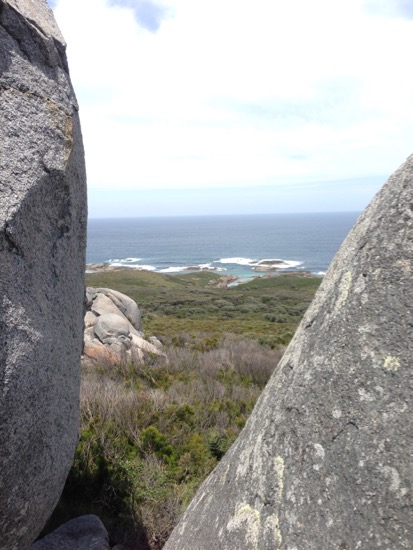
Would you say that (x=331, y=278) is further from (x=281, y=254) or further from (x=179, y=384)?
(x=281, y=254)

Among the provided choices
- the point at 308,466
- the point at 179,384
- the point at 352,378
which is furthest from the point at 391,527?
the point at 179,384

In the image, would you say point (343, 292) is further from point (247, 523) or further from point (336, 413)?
point (247, 523)

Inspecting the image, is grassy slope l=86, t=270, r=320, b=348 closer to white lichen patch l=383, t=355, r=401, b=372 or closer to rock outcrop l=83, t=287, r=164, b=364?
rock outcrop l=83, t=287, r=164, b=364

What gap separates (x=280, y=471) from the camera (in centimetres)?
258

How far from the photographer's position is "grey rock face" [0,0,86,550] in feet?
10.4

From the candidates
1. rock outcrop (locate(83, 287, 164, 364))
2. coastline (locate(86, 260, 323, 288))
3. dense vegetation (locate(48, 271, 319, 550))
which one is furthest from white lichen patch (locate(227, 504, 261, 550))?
coastline (locate(86, 260, 323, 288))

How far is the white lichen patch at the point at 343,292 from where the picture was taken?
2672 mm

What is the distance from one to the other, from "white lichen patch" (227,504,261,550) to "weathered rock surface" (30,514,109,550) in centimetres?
188

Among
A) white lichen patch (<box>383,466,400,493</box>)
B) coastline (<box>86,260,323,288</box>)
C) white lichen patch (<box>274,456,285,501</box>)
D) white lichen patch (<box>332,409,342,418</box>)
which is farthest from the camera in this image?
coastline (<box>86,260,323,288</box>)

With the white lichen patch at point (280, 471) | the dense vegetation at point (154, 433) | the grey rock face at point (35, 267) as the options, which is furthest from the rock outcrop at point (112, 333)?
the white lichen patch at point (280, 471)

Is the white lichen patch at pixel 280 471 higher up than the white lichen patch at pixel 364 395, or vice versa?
the white lichen patch at pixel 364 395

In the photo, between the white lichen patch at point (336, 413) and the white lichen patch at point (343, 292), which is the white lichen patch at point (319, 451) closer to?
the white lichen patch at point (336, 413)

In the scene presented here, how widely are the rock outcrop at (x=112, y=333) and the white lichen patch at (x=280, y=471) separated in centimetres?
799

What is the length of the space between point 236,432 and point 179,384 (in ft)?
6.57
